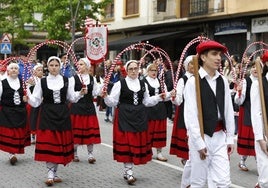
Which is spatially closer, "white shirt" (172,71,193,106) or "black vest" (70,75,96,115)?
"white shirt" (172,71,193,106)

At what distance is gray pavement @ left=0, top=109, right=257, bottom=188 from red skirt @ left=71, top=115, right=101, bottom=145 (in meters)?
0.38

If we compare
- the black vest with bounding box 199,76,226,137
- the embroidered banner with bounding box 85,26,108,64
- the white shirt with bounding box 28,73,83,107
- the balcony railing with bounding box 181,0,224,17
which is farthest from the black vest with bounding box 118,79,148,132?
the balcony railing with bounding box 181,0,224,17

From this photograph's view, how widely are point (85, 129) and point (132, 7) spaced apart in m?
21.4

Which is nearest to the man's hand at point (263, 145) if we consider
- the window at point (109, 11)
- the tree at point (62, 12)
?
the tree at point (62, 12)

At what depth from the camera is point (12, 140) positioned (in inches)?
374

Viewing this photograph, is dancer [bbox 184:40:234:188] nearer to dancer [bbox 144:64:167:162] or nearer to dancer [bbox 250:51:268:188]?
dancer [bbox 250:51:268:188]

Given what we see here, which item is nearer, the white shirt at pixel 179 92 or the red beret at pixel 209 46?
the red beret at pixel 209 46

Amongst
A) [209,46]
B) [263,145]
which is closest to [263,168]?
[263,145]

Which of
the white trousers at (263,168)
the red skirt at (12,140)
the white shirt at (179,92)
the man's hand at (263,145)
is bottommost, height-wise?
the red skirt at (12,140)

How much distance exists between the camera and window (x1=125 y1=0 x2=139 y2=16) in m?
29.9

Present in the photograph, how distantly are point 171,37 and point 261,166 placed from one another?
19103 mm

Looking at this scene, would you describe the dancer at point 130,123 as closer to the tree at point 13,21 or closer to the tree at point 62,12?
the tree at point 62,12

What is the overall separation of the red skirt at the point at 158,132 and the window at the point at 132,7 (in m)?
20.4

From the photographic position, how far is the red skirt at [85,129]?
9.81m
